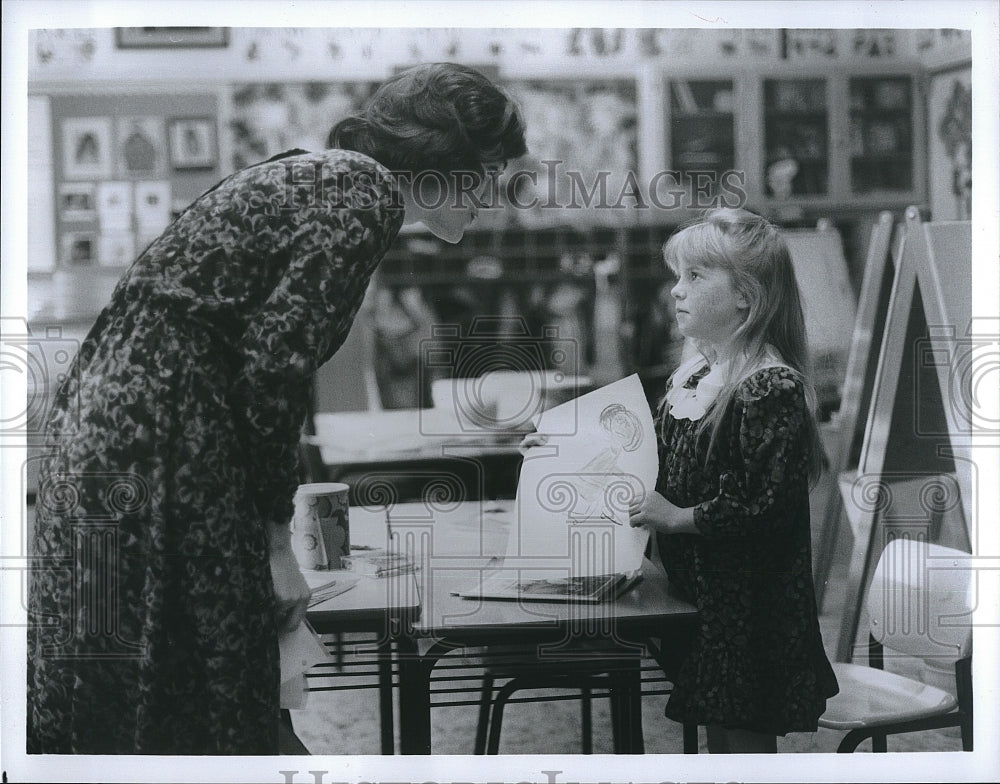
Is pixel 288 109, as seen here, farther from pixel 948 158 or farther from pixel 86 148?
pixel 948 158

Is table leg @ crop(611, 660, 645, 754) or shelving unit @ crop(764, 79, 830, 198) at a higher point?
shelving unit @ crop(764, 79, 830, 198)

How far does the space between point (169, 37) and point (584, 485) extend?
139 centimetres

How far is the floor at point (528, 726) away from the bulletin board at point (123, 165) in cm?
114

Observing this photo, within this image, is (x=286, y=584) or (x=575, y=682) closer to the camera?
(x=286, y=584)

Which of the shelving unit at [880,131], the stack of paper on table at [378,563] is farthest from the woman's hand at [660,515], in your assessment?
the shelving unit at [880,131]

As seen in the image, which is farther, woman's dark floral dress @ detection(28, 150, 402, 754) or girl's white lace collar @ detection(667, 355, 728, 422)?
girl's white lace collar @ detection(667, 355, 728, 422)

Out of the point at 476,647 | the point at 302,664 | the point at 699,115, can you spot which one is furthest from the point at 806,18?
the point at 302,664

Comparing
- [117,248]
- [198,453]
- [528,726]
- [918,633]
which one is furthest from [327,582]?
[918,633]

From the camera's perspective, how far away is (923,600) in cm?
241

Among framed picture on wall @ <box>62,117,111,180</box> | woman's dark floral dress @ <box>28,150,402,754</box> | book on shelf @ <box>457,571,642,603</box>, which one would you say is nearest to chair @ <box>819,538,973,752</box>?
book on shelf @ <box>457,571,642,603</box>

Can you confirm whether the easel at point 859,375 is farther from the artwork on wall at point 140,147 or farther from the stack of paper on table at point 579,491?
the artwork on wall at point 140,147

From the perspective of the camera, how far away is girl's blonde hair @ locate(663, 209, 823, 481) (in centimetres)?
231

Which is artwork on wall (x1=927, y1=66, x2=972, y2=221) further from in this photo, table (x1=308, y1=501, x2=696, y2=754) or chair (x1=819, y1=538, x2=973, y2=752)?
table (x1=308, y1=501, x2=696, y2=754)

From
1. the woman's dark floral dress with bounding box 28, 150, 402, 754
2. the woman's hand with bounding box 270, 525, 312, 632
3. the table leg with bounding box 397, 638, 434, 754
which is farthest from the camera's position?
the table leg with bounding box 397, 638, 434, 754
